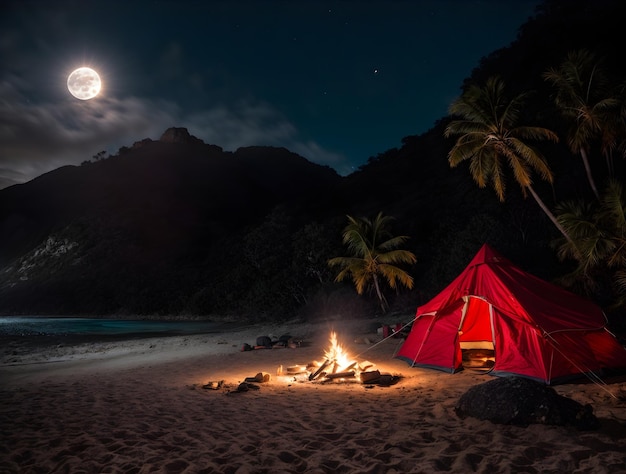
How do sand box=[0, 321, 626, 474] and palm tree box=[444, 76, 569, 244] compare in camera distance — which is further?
palm tree box=[444, 76, 569, 244]

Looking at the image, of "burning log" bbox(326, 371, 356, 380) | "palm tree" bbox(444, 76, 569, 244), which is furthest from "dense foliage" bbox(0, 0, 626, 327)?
"burning log" bbox(326, 371, 356, 380)

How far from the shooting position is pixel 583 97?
1396cm

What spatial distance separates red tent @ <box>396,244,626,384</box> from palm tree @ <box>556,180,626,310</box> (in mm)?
3055

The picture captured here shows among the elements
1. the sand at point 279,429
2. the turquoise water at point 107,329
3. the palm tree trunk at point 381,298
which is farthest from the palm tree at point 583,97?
the turquoise water at point 107,329

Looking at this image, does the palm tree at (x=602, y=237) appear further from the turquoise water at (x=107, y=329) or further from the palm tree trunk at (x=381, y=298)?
the turquoise water at (x=107, y=329)

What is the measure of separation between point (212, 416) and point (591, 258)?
39.2 feet

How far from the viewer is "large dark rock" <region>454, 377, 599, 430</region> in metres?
5.46

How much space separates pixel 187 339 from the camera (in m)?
21.8

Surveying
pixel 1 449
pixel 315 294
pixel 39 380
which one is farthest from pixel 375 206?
pixel 1 449

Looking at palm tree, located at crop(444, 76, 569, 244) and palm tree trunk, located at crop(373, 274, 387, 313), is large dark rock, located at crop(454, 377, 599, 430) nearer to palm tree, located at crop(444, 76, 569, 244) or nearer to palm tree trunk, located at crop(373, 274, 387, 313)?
palm tree, located at crop(444, 76, 569, 244)

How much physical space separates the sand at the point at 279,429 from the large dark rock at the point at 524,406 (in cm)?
16

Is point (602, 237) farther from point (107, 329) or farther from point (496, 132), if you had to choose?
point (107, 329)

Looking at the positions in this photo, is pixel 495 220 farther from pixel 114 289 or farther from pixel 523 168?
pixel 114 289

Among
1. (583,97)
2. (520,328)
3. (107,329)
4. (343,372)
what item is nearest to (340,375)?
(343,372)
